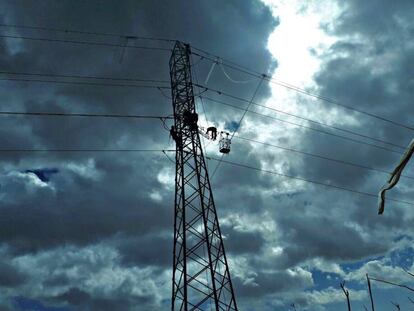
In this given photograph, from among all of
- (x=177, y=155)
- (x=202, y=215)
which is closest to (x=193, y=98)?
(x=177, y=155)

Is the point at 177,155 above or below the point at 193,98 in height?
below

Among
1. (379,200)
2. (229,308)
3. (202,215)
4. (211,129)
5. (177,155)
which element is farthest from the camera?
(211,129)

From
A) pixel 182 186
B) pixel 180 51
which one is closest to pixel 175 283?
pixel 182 186

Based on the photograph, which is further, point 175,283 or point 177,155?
point 177,155

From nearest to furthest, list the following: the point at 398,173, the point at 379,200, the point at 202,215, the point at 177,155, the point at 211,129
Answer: the point at 398,173
the point at 379,200
the point at 202,215
the point at 177,155
the point at 211,129

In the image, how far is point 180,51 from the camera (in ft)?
103

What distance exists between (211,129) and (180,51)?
7358 millimetres

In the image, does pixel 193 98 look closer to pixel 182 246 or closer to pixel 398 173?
pixel 182 246

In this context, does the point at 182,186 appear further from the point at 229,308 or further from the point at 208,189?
the point at 229,308

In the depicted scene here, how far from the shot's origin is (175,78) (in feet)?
99.1

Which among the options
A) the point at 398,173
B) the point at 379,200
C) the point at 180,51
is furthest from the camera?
the point at 180,51

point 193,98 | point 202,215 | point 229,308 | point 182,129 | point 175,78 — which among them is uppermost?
point 175,78

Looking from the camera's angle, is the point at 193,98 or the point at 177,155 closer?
the point at 177,155

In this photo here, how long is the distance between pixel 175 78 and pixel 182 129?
4.84 meters
